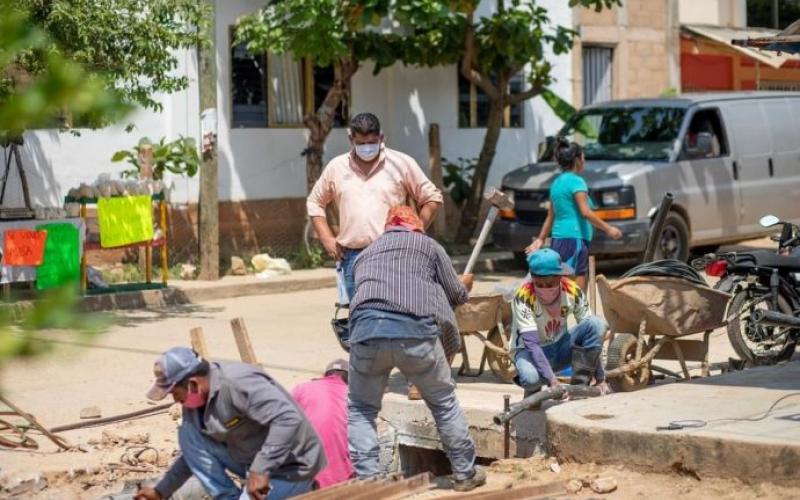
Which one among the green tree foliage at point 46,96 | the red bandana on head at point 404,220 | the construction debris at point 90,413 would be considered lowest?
the construction debris at point 90,413

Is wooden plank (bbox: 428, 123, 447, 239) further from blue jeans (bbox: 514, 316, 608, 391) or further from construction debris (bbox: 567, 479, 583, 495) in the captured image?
construction debris (bbox: 567, 479, 583, 495)

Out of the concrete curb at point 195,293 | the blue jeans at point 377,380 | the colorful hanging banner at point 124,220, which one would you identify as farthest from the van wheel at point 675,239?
the blue jeans at point 377,380

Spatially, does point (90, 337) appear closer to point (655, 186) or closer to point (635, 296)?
point (635, 296)

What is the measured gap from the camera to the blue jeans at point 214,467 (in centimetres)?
580

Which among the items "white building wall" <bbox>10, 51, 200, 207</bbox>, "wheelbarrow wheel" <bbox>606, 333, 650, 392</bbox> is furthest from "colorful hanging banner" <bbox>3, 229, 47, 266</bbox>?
"wheelbarrow wheel" <bbox>606, 333, 650, 392</bbox>

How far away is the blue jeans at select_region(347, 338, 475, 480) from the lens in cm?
659

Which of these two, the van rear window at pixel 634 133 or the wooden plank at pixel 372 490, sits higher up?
the van rear window at pixel 634 133

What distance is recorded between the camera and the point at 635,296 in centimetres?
855

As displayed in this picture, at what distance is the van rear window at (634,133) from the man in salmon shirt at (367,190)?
28.5ft

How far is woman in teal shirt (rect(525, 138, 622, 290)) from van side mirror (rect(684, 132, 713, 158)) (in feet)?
20.8

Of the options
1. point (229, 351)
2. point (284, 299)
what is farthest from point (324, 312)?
point (229, 351)

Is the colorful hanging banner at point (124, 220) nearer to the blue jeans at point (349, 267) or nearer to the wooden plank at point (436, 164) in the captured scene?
the wooden plank at point (436, 164)

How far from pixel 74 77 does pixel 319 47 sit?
15.7m

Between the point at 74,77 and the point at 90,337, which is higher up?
the point at 74,77
